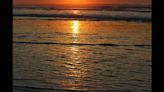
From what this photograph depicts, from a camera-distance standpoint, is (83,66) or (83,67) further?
(83,66)

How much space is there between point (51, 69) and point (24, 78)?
5.37 feet

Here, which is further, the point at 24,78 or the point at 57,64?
the point at 57,64

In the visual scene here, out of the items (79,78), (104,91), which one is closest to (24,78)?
(79,78)

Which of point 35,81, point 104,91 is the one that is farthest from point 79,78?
point 104,91

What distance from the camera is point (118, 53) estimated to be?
1393 centimetres
